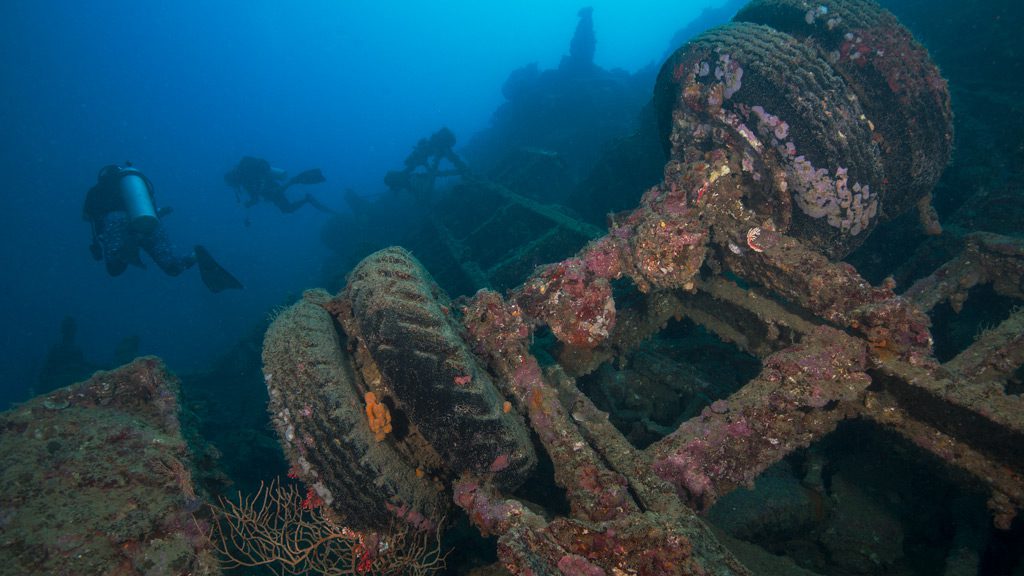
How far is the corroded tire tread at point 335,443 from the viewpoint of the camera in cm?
250

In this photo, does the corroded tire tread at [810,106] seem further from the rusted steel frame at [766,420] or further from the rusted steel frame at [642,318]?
the rusted steel frame at [766,420]

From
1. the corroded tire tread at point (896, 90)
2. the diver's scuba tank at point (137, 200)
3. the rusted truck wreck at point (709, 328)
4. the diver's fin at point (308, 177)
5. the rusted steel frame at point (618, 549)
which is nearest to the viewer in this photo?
the rusted steel frame at point (618, 549)

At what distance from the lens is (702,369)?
4805 millimetres

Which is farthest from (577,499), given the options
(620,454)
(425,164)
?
(425,164)

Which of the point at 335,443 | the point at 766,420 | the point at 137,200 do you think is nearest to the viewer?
the point at 335,443

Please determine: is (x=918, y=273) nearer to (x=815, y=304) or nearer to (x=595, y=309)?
(x=815, y=304)

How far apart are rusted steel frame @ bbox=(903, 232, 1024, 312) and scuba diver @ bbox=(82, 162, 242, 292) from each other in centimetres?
1330

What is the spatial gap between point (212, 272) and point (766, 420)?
45.4 ft

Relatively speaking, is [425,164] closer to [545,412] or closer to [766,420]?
[545,412]

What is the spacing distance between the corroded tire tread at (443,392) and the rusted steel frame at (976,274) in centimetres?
385

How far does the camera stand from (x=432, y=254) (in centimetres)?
1070

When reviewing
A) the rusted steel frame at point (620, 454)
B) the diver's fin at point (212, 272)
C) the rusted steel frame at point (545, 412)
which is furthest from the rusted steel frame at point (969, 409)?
the diver's fin at point (212, 272)

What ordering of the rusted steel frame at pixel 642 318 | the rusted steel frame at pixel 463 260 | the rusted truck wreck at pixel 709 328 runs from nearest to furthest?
the rusted truck wreck at pixel 709 328
the rusted steel frame at pixel 642 318
the rusted steel frame at pixel 463 260

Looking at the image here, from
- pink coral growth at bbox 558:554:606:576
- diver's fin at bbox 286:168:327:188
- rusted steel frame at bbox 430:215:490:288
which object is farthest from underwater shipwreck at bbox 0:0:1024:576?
diver's fin at bbox 286:168:327:188
